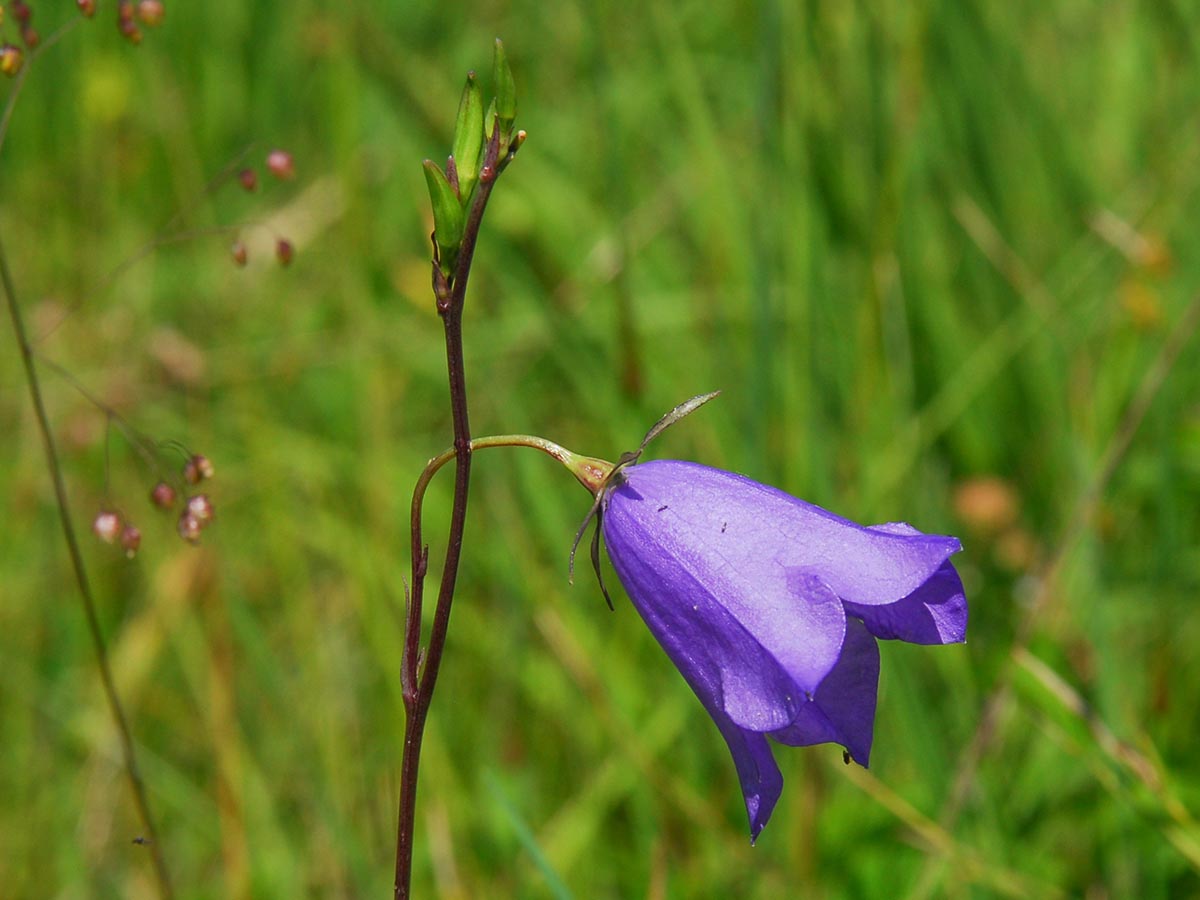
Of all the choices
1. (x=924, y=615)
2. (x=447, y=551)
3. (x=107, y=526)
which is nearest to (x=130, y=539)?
(x=107, y=526)

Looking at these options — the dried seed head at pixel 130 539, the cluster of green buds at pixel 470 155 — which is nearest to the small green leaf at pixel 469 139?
the cluster of green buds at pixel 470 155

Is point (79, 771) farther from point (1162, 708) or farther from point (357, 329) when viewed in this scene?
point (1162, 708)

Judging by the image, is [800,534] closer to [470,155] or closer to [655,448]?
[470,155]

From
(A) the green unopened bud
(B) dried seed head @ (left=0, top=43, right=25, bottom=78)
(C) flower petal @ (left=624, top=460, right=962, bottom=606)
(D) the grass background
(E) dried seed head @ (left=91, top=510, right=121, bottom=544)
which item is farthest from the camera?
(D) the grass background

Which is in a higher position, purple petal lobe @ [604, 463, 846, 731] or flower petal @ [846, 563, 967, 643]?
purple petal lobe @ [604, 463, 846, 731]

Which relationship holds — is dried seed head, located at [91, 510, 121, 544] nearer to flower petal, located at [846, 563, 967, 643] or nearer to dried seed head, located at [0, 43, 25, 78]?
dried seed head, located at [0, 43, 25, 78]

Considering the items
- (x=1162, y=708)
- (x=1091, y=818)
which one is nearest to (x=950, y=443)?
(x=1162, y=708)

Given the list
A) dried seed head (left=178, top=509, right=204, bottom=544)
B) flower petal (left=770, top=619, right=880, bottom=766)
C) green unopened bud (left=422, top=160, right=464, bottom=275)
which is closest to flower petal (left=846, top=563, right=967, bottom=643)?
flower petal (left=770, top=619, right=880, bottom=766)
